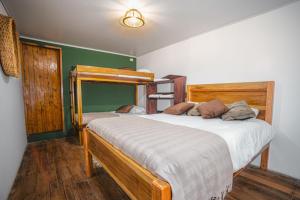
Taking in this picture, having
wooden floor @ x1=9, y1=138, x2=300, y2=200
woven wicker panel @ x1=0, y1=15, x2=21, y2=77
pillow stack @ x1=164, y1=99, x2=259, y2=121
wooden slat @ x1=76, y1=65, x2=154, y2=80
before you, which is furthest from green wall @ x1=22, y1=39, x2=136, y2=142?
pillow stack @ x1=164, y1=99, x2=259, y2=121

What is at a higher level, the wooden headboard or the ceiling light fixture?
the ceiling light fixture

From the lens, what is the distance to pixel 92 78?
277 centimetres

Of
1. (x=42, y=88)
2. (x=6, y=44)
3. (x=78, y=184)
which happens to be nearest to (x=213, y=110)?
(x=78, y=184)

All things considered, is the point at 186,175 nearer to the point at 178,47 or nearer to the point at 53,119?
the point at 178,47

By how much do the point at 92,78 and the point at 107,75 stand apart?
308 mm

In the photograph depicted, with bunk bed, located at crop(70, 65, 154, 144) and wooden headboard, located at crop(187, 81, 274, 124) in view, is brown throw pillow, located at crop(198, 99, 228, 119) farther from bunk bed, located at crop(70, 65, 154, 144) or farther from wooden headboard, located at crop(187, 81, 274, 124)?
bunk bed, located at crop(70, 65, 154, 144)

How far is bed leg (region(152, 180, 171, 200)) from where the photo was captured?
656 millimetres

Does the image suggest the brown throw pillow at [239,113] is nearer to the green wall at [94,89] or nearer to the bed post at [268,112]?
the bed post at [268,112]

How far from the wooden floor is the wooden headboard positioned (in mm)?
772

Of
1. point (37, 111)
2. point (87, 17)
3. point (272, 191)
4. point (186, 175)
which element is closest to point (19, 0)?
point (87, 17)

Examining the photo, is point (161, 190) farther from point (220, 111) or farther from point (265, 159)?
point (265, 159)

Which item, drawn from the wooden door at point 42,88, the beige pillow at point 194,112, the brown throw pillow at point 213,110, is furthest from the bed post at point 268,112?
the wooden door at point 42,88

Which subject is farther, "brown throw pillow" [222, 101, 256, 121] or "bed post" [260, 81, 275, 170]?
"bed post" [260, 81, 275, 170]

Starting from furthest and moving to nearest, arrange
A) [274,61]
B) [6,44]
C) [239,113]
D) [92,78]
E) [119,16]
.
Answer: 1. [92,78]
2. [119,16]
3. [274,61]
4. [239,113]
5. [6,44]
